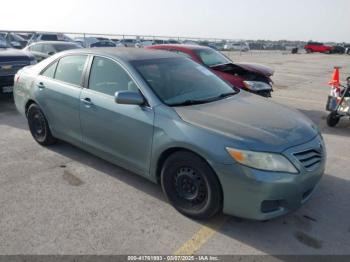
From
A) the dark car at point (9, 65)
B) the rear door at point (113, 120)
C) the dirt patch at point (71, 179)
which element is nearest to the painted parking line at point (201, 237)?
the rear door at point (113, 120)

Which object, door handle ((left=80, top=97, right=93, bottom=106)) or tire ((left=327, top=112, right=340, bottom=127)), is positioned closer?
door handle ((left=80, top=97, right=93, bottom=106))

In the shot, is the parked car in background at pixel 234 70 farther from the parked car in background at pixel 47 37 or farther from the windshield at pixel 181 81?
the parked car in background at pixel 47 37

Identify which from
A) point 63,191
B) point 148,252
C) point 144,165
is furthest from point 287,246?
point 63,191

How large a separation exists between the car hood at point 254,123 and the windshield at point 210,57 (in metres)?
4.08

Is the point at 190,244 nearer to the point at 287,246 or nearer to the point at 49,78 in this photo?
the point at 287,246

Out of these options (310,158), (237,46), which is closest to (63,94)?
(310,158)

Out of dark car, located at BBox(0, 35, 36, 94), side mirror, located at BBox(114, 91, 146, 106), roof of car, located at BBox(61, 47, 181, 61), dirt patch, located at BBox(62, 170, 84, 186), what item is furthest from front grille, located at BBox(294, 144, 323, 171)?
dark car, located at BBox(0, 35, 36, 94)

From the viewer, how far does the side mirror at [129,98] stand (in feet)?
10.9

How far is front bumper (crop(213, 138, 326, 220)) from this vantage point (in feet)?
8.93

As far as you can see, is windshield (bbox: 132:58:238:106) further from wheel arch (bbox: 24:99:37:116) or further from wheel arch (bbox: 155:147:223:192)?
wheel arch (bbox: 24:99:37:116)

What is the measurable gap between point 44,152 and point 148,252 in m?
2.83

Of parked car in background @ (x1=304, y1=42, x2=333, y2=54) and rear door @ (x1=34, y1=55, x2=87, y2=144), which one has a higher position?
parked car in background @ (x1=304, y1=42, x2=333, y2=54)

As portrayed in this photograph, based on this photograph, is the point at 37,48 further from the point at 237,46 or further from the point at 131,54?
the point at 237,46

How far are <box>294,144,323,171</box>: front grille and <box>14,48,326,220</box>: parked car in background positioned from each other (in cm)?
1
